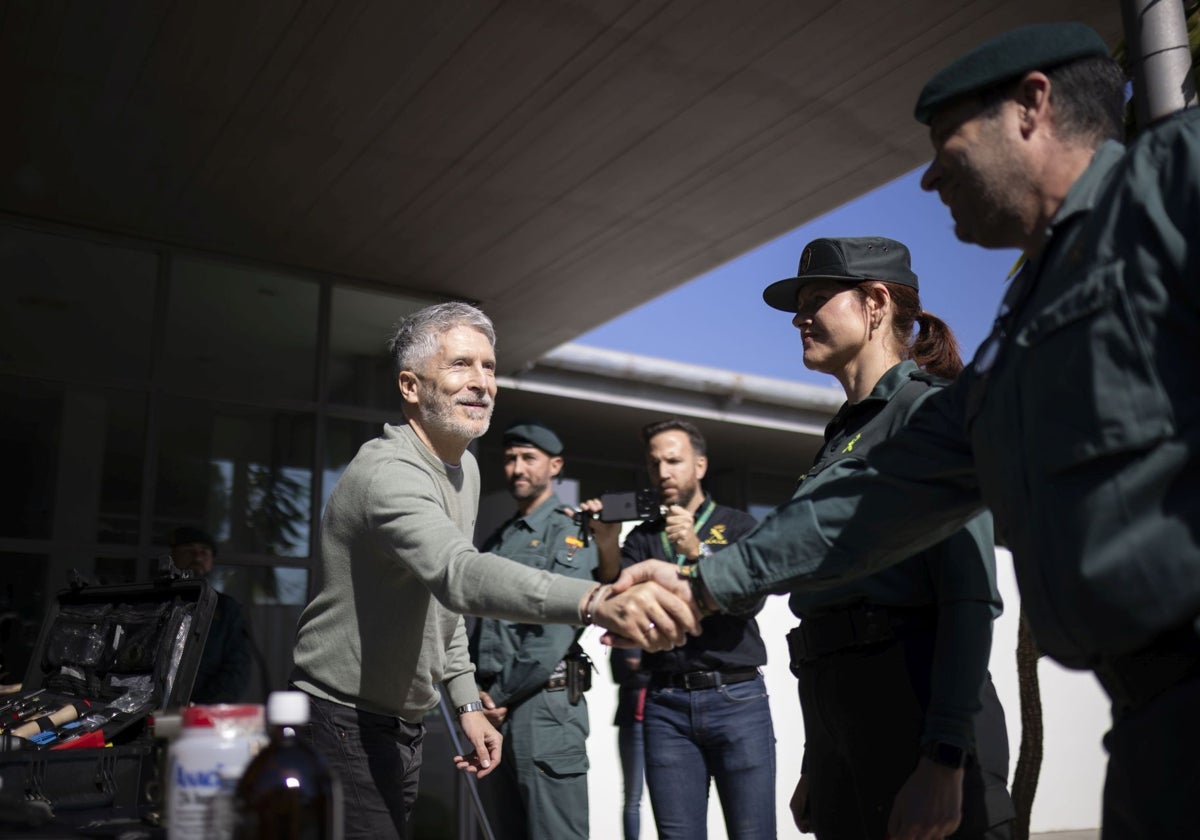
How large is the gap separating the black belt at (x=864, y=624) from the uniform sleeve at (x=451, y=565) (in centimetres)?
58

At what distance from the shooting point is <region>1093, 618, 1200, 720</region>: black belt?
1.31 metres

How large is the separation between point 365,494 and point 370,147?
166 inches

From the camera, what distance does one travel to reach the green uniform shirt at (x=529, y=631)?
4.45m

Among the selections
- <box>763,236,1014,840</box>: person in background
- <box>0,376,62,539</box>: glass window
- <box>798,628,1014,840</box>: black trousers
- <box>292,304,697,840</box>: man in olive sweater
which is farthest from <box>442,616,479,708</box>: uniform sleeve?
<box>0,376,62,539</box>: glass window

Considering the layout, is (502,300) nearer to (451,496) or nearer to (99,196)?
(99,196)

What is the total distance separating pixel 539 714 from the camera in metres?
4.42

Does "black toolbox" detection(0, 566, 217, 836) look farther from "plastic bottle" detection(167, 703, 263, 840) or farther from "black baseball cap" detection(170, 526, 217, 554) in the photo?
"black baseball cap" detection(170, 526, 217, 554)

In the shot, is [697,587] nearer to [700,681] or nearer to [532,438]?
[700,681]

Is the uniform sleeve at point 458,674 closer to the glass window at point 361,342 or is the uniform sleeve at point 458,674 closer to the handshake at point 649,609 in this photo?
the handshake at point 649,609

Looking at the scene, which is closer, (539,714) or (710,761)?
(710,761)

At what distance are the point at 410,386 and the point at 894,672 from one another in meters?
1.54

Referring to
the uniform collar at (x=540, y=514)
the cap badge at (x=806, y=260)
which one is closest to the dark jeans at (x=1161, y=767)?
the cap badge at (x=806, y=260)

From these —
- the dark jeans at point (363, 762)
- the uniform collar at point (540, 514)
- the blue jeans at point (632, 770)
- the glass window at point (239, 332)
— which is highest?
the glass window at point (239, 332)

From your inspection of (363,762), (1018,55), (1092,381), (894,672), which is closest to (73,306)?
(363,762)
